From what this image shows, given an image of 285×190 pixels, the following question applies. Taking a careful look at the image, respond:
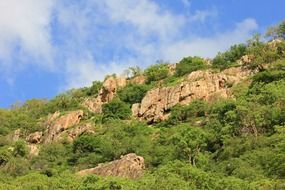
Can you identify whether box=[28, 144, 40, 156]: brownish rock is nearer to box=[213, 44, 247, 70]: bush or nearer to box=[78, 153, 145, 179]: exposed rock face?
box=[78, 153, 145, 179]: exposed rock face

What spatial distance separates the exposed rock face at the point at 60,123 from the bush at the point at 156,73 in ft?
39.9

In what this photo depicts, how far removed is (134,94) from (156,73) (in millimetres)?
5748

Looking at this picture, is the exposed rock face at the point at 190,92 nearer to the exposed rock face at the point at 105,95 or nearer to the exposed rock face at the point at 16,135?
the exposed rock face at the point at 105,95

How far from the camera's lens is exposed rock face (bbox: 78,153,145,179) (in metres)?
50.2

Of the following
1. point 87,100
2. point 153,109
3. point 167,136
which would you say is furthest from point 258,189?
point 87,100

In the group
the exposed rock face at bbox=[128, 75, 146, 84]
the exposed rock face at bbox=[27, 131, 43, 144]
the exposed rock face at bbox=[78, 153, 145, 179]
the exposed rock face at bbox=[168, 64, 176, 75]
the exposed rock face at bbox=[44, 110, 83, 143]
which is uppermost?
the exposed rock face at bbox=[168, 64, 176, 75]

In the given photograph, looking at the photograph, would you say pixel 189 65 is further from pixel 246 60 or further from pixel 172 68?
pixel 246 60

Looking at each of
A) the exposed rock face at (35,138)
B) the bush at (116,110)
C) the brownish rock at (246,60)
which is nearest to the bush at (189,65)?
the brownish rock at (246,60)

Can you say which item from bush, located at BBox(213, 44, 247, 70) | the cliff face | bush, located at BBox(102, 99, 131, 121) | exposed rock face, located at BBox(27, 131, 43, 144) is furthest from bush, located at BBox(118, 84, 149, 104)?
exposed rock face, located at BBox(27, 131, 43, 144)

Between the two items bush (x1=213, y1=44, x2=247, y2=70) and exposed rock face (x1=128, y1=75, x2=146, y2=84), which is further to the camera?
exposed rock face (x1=128, y1=75, x2=146, y2=84)

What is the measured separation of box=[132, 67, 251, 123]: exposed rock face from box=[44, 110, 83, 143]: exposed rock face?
Result: 833 centimetres

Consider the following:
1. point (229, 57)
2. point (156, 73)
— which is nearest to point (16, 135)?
point (156, 73)

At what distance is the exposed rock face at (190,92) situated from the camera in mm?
70812

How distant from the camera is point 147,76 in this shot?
84.6 meters
